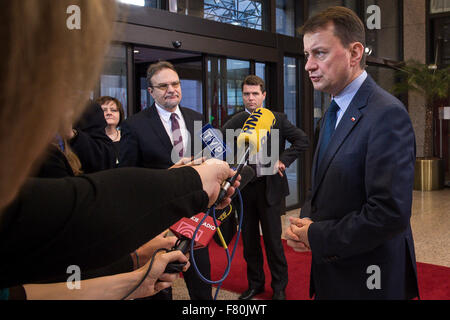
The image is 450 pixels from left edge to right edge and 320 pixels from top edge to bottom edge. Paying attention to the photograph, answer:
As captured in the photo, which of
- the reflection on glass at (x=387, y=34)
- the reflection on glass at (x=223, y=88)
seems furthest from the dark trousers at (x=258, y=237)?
the reflection on glass at (x=387, y=34)

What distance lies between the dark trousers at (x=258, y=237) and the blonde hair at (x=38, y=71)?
10.4ft

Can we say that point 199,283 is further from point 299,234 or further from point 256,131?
point 256,131

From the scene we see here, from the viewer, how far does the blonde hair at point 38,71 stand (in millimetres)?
419

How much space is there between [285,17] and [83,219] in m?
7.09

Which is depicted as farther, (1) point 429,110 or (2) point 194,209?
(1) point 429,110

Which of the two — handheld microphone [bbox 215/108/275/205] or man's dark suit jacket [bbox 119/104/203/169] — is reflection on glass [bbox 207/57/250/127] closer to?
man's dark suit jacket [bbox 119/104/203/169]

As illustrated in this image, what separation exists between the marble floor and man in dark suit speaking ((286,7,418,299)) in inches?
84.2

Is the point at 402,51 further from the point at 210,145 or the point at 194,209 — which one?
the point at 194,209

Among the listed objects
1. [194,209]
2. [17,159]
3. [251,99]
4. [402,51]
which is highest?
[402,51]

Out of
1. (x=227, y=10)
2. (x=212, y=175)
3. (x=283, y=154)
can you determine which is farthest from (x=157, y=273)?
(x=227, y=10)

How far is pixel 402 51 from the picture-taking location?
9992 millimetres

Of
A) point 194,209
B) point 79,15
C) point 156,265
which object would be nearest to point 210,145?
point 156,265

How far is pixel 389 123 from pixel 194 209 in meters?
0.83

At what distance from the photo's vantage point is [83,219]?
72cm
